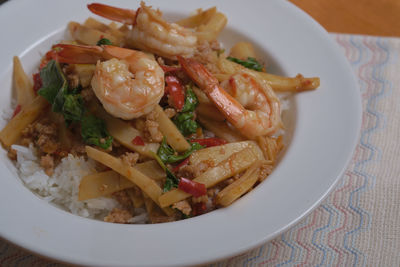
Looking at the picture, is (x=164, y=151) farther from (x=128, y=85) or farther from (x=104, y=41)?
(x=104, y=41)

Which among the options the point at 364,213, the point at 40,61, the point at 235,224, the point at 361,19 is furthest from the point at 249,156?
the point at 361,19

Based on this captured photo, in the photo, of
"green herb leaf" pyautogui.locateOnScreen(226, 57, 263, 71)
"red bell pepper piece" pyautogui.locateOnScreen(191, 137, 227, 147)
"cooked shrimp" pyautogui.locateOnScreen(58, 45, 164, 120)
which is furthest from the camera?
"green herb leaf" pyautogui.locateOnScreen(226, 57, 263, 71)

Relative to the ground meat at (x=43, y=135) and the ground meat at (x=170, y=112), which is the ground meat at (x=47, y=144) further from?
the ground meat at (x=170, y=112)

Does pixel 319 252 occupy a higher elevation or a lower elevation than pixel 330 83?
lower

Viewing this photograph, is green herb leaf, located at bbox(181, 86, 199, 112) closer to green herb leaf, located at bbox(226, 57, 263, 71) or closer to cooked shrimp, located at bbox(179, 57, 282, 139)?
cooked shrimp, located at bbox(179, 57, 282, 139)

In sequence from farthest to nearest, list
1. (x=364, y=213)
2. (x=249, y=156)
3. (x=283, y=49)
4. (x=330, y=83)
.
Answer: (x=283, y=49)
(x=330, y=83)
(x=364, y=213)
(x=249, y=156)

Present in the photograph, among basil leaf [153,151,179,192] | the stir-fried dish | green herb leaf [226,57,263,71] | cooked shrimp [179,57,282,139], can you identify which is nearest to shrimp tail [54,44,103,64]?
the stir-fried dish

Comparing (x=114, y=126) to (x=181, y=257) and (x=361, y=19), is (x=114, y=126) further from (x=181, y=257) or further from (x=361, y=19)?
(x=361, y=19)
